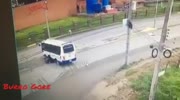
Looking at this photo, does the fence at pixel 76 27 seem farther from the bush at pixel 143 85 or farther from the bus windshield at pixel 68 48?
the bush at pixel 143 85

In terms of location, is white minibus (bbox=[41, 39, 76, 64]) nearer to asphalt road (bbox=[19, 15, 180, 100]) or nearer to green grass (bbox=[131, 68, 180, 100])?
asphalt road (bbox=[19, 15, 180, 100])

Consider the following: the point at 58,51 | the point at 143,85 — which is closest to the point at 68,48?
the point at 58,51

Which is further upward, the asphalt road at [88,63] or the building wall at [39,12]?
the building wall at [39,12]

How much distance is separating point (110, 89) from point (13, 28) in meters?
1.04

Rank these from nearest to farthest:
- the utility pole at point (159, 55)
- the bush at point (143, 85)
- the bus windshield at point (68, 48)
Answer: the utility pole at point (159, 55)
the bush at point (143, 85)
the bus windshield at point (68, 48)

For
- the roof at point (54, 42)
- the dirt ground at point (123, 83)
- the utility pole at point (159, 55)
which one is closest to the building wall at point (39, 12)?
the roof at point (54, 42)

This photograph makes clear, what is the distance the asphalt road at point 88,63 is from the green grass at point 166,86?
260 millimetres

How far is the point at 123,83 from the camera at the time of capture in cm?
291

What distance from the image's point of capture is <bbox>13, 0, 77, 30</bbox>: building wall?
9.86 feet

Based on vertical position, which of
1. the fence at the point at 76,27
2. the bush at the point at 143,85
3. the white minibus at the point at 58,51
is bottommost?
the bush at the point at 143,85

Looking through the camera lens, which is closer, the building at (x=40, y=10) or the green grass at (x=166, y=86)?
the green grass at (x=166, y=86)

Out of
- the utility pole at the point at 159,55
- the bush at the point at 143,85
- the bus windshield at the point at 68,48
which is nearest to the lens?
the utility pole at the point at 159,55

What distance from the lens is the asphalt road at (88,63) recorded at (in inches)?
118

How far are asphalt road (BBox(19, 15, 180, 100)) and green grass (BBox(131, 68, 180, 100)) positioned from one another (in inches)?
10.2
